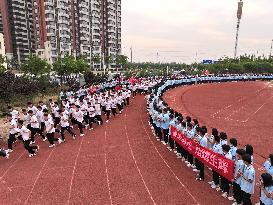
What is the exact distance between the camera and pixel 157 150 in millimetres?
12312

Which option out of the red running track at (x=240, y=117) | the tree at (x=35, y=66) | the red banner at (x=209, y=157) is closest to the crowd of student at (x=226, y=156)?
the red banner at (x=209, y=157)

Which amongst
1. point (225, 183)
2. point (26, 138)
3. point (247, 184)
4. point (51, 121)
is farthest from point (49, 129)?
point (247, 184)

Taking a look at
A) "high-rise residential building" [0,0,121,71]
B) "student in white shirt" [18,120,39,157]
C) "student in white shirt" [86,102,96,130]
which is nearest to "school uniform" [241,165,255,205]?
"student in white shirt" [18,120,39,157]

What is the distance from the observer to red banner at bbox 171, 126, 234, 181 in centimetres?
772

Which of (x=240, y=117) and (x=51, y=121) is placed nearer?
(x=51, y=121)

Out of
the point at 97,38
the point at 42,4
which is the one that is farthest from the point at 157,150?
the point at 97,38

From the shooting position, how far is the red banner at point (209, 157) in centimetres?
772

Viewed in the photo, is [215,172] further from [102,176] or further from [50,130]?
[50,130]

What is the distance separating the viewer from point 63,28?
77938mm

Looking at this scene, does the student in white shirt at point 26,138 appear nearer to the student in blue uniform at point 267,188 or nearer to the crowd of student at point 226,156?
the crowd of student at point 226,156

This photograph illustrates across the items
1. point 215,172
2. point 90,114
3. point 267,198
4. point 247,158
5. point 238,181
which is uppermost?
point 247,158

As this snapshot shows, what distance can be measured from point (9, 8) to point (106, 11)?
2765 cm

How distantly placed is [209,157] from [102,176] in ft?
11.2

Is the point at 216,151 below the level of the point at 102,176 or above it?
above
